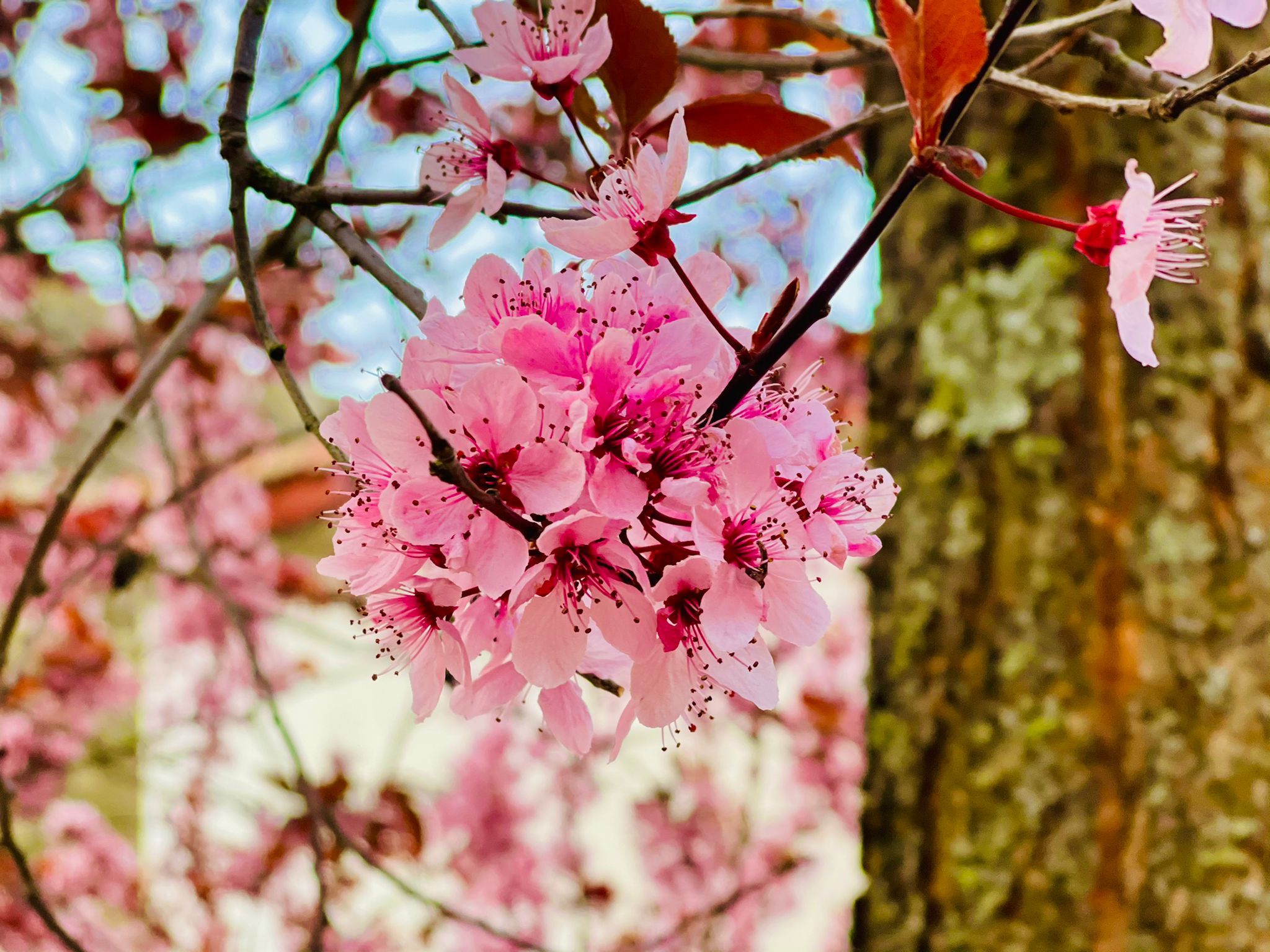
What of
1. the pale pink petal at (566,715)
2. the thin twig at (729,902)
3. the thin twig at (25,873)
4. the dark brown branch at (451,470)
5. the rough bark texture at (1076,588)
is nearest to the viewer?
the dark brown branch at (451,470)

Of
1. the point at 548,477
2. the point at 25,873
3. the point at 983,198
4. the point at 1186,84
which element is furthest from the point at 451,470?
the point at 25,873

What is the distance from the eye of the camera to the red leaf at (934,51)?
1.45 ft

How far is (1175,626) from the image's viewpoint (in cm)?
127

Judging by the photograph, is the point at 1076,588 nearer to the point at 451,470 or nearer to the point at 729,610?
the point at 729,610

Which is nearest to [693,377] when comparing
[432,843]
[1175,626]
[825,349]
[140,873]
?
[1175,626]

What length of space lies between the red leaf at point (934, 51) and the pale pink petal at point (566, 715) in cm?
38

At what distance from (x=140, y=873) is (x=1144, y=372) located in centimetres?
475

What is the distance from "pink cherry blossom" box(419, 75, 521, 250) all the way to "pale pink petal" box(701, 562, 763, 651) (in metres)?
0.33

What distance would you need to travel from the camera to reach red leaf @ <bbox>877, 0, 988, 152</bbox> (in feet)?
1.45

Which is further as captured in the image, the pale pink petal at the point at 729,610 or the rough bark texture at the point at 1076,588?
the rough bark texture at the point at 1076,588

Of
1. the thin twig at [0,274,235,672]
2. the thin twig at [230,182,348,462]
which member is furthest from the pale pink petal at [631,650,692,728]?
Result: the thin twig at [0,274,235,672]

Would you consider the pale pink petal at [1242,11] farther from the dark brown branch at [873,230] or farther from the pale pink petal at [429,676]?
the pale pink petal at [429,676]

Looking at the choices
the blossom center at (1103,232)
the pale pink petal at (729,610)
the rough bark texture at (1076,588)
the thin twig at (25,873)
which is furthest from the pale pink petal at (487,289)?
the rough bark texture at (1076,588)

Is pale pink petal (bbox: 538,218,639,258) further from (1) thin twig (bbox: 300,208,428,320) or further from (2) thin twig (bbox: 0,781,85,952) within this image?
(2) thin twig (bbox: 0,781,85,952)
